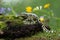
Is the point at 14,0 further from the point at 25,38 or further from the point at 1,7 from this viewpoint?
the point at 25,38

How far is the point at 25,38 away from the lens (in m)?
1.56

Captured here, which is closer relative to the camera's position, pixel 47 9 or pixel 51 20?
pixel 51 20

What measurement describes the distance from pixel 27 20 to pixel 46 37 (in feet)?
0.93

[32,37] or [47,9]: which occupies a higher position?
[47,9]

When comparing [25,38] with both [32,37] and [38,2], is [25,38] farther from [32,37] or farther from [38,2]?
[38,2]

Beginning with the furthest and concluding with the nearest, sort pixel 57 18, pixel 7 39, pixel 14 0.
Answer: pixel 14 0
pixel 57 18
pixel 7 39

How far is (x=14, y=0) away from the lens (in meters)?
2.33

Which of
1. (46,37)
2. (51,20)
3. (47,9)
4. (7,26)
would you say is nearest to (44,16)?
(51,20)

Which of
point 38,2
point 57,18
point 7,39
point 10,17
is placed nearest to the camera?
point 7,39

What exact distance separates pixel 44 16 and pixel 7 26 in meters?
0.58

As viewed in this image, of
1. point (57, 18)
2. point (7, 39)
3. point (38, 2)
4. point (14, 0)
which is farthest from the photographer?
point (14, 0)

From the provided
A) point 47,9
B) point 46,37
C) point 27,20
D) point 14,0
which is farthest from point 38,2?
point 46,37

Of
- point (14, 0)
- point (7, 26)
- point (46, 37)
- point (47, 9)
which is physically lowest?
point (46, 37)

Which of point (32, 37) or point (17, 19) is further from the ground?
point (17, 19)
